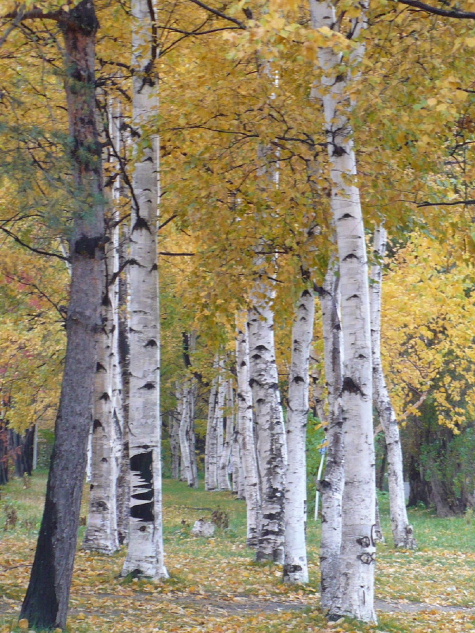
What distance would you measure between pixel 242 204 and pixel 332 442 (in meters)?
3.32

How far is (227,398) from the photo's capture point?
39656mm

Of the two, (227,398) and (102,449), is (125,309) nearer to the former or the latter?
(102,449)

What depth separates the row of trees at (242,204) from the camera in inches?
300

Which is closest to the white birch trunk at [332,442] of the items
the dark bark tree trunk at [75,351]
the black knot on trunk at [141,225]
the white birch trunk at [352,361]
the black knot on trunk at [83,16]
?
the white birch trunk at [352,361]

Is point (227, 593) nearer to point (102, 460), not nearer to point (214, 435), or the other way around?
point (102, 460)

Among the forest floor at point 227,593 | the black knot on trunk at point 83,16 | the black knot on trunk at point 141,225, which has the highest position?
the black knot on trunk at point 83,16

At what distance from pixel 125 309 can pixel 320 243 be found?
26.1ft

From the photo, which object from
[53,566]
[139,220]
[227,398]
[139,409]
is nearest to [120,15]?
[139,220]

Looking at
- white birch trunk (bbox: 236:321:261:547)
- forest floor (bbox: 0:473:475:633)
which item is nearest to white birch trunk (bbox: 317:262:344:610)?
forest floor (bbox: 0:473:475:633)

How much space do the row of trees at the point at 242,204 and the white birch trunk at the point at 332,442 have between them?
24 mm

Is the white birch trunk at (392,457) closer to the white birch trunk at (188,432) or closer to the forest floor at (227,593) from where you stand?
the forest floor at (227,593)

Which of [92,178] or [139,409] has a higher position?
[92,178]

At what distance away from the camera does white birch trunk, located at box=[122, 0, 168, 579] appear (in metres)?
10.3

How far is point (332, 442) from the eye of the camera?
10008 mm
